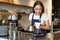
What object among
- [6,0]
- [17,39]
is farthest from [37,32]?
[6,0]

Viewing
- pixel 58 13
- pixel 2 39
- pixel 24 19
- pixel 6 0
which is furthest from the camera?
pixel 58 13

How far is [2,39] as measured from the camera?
118 centimetres

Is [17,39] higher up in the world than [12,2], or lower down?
lower down

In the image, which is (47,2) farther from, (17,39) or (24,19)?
(17,39)

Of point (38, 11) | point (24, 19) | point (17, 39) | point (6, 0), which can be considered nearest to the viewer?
point (17, 39)

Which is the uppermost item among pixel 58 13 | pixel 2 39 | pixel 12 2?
pixel 12 2

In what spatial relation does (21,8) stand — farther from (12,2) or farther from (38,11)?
(38,11)

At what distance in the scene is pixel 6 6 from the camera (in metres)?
2.64

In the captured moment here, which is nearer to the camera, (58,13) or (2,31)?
(2,31)

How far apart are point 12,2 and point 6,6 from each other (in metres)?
0.13

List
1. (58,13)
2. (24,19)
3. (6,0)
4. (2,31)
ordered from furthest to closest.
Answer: (58,13), (24,19), (6,0), (2,31)

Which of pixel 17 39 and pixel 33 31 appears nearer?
pixel 17 39

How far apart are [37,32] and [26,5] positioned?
189 cm

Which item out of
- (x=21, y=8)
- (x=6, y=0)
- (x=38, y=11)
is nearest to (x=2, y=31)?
(x=38, y=11)
